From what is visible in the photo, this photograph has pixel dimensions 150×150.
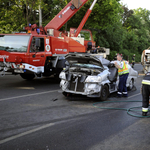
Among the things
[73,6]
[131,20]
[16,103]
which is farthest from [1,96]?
[131,20]

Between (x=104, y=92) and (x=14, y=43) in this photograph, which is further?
(x=14, y=43)

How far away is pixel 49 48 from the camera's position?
34.1ft

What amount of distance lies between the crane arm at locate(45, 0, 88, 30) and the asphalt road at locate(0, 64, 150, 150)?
647cm

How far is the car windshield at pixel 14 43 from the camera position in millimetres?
9578

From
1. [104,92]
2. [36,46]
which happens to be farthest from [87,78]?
[36,46]

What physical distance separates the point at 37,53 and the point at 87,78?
351cm

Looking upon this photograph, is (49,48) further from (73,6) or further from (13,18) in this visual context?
(13,18)

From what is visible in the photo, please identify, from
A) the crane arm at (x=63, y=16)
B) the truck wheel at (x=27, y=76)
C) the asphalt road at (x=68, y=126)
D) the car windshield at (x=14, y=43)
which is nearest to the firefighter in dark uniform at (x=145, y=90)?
the asphalt road at (x=68, y=126)

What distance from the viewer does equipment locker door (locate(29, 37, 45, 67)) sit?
9.53m

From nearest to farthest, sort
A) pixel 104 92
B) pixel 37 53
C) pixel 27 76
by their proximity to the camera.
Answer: pixel 104 92 < pixel 37 53 < pixel 27 76

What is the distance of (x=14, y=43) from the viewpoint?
972 cm

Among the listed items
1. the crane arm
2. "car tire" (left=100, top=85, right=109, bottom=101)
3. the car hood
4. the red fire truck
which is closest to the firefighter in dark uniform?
"car tire" (left=100, top=85, right=109, bottom=101)

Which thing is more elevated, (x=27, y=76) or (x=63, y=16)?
(x=63, y=16)

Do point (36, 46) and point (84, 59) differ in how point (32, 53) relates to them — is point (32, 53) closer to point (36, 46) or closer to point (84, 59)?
point (36, 46)
